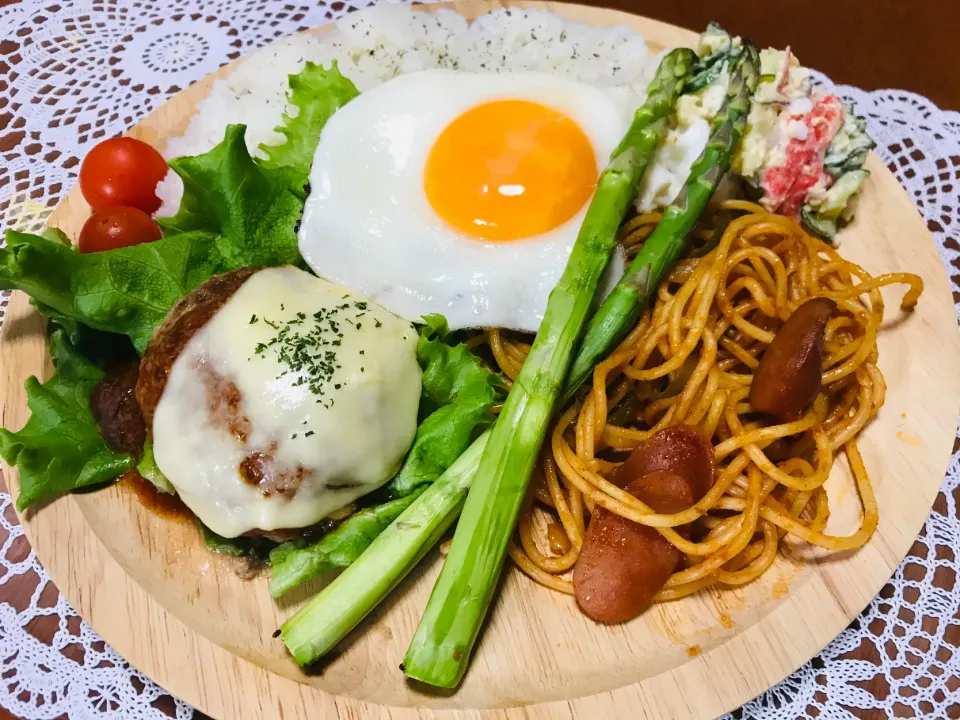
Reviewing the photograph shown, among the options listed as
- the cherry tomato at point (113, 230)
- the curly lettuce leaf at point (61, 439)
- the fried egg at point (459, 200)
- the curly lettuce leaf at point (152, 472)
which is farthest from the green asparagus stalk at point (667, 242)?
the cherry tomato at point (113, 230)

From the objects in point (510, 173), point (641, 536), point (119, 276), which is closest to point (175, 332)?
point (119, 276)

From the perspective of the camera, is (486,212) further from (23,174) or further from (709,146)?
(23,174)

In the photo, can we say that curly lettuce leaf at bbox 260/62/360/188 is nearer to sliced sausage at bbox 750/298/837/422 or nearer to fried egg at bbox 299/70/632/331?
fried egg at bbox 299/70/632/331

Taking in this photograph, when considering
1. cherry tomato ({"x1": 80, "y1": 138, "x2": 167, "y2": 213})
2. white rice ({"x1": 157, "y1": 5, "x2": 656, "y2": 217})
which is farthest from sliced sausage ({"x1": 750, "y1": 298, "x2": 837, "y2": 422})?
cherry tomato ({"x1": 80, "y1": 138, "x2": 167, "y2": 213})

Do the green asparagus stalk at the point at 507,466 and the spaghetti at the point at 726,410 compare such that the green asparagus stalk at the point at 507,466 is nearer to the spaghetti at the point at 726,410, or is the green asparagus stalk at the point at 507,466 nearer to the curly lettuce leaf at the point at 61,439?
the spaghetti at the point at 726,410

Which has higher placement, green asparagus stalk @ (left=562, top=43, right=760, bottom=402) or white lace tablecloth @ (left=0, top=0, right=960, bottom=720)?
green asparagus stalk @ (left=562, top=43, right=760, bottom=402)

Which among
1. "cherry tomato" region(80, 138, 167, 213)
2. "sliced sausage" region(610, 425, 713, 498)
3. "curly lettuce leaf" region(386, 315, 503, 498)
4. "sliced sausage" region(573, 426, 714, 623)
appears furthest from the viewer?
"cherry tomato" region(80, 138, 167, 213)
